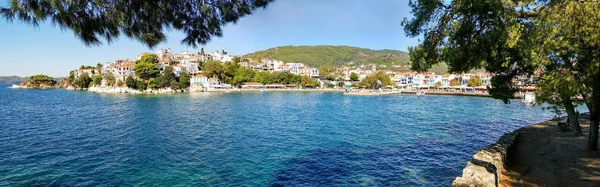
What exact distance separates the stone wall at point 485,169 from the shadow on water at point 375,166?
1674 mm

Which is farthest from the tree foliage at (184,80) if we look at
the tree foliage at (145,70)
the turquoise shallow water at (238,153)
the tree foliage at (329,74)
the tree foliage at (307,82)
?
the turquoise shallow water at (238,153)

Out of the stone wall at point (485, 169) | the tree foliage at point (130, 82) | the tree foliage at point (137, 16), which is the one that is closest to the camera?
the tree foliage at point (137, 16)

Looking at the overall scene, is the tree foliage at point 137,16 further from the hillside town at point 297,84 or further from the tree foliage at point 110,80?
the tree foliage at point 110,80

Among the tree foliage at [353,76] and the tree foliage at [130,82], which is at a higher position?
the tree foliage at [353,76]

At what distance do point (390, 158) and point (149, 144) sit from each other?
15.1m

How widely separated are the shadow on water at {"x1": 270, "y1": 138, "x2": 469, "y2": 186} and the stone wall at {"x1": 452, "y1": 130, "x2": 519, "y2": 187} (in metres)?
1.67

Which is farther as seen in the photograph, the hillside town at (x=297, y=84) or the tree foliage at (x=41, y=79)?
the tree foliage at (x=41, y=79)

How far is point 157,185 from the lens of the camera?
11.4 meters

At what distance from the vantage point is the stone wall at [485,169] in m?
8.20

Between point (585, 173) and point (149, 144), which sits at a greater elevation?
point (585, 173)

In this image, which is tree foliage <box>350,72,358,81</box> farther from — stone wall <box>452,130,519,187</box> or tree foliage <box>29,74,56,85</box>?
tree foliage <box>29,74,56,85</box>

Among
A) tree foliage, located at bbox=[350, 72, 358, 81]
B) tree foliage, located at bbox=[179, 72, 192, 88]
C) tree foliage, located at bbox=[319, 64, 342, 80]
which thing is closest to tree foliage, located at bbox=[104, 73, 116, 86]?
tree foliage, located at bbox=[179, 72, 192, 88]

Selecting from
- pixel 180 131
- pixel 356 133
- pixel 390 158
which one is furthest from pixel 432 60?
pixel 180 131

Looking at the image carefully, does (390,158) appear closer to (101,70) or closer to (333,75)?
(333,75)
